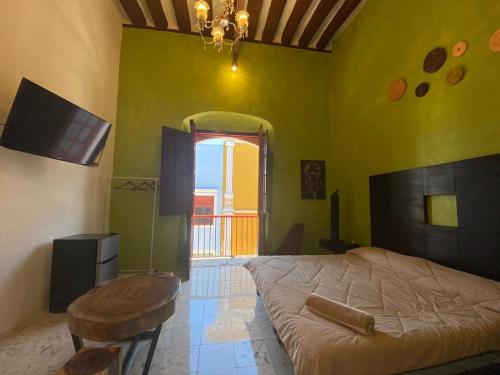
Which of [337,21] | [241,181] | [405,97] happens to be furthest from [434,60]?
[241,181]

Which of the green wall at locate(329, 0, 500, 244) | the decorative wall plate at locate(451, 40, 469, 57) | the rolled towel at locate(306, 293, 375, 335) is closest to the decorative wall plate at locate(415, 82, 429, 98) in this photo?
the green wall at locate(329, 0, 500, 244)

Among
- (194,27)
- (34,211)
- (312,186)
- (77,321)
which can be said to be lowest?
(77,321)

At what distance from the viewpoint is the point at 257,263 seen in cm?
228

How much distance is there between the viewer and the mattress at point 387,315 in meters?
1.00

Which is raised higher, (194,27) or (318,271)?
(194,27)

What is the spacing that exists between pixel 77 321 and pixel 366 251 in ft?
8.59

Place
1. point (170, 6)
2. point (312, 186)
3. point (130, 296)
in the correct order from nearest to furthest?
point (130, 296) < point (170, 6) < point (312, 186)

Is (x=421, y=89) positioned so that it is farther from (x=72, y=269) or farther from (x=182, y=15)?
(x=72, y=269)

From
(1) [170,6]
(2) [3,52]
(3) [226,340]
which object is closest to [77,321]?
(3) [226,340]

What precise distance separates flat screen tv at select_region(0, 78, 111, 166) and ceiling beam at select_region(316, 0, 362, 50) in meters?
3.64

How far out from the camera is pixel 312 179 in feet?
12.9

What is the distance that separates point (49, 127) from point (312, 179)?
3481 mm

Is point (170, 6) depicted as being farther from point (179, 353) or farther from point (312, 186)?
point (179, 353)

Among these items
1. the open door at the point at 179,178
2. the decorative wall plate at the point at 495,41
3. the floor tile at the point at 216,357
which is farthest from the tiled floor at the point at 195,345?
the decorative wall plate at the point at 495,41
